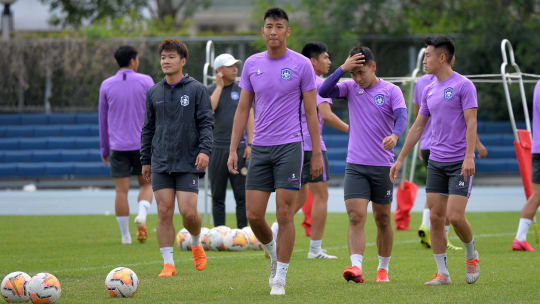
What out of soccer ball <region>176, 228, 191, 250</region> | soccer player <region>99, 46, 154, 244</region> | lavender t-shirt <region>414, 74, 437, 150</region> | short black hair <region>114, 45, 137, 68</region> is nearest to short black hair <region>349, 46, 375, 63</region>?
lavender t-shirt <region>414, 74, 437, 150</region>

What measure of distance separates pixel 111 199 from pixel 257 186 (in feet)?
47.8

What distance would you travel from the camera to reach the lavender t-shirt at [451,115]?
24.3 ft

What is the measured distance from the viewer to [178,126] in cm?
823

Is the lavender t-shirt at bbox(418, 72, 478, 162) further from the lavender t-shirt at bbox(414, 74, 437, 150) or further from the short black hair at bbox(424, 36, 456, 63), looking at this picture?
the lavender t-shirt at bbox(414, 74, 437, 150)

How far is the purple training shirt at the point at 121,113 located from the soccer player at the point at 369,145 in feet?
13.7

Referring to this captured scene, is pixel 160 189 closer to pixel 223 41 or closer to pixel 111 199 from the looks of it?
pixel 111 199

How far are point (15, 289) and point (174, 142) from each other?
227cm

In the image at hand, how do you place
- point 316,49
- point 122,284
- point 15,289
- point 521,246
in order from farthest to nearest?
point 521,246 < point 316,49 < point 122,284 < point 15,289

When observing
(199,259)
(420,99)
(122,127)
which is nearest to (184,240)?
(122,127)

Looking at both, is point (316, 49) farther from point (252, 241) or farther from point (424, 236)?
point (424, 236)

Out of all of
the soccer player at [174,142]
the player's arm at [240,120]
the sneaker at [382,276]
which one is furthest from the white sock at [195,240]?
the sneaker at [382,276]

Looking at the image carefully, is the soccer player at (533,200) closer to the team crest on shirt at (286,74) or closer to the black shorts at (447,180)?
the black shorts at (447,180)

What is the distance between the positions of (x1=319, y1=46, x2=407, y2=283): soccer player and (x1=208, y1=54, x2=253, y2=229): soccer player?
3.75 meters

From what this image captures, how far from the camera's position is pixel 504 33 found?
25.2m
